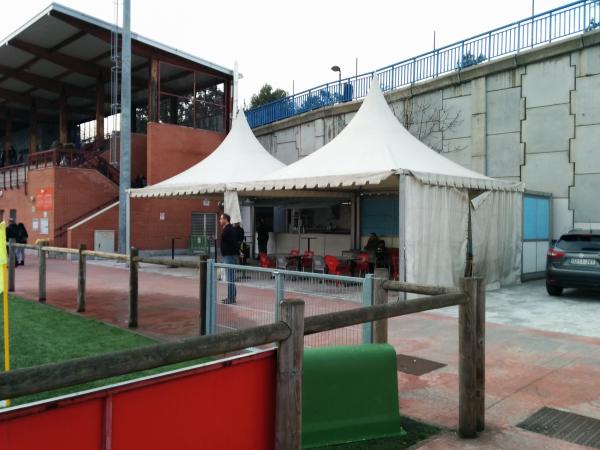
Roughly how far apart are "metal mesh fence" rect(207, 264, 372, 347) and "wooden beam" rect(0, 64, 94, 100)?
1113 inches

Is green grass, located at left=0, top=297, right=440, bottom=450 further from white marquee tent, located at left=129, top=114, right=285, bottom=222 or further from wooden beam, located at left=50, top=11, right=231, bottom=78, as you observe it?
wooden beam, located at left=50, top=11, right=231, bottom=78

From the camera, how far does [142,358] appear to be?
236 centimetres

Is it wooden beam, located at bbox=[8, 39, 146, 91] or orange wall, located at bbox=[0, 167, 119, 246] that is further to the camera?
wooden beam, located at bbox=[8, 39, 146, 91]

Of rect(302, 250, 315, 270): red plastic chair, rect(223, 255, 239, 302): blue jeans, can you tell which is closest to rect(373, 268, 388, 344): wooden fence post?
rect(223, 255, 239, 302): blue jeans

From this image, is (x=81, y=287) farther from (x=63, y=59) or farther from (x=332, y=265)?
(x=63, y=59)

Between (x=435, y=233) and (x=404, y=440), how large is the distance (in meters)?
7.61

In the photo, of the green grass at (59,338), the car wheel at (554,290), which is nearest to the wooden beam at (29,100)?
the green grass at (59,338)

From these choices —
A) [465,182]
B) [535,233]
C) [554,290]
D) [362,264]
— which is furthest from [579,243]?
[362,264]

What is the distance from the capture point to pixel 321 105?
23047 millimetres

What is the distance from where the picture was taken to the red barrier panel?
7.07 feet

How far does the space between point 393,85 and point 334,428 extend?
18.4 metres

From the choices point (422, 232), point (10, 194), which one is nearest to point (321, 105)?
point (422, 232)

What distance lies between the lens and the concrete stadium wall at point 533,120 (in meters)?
15.0

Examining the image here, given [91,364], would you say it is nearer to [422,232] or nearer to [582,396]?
[582,396]
